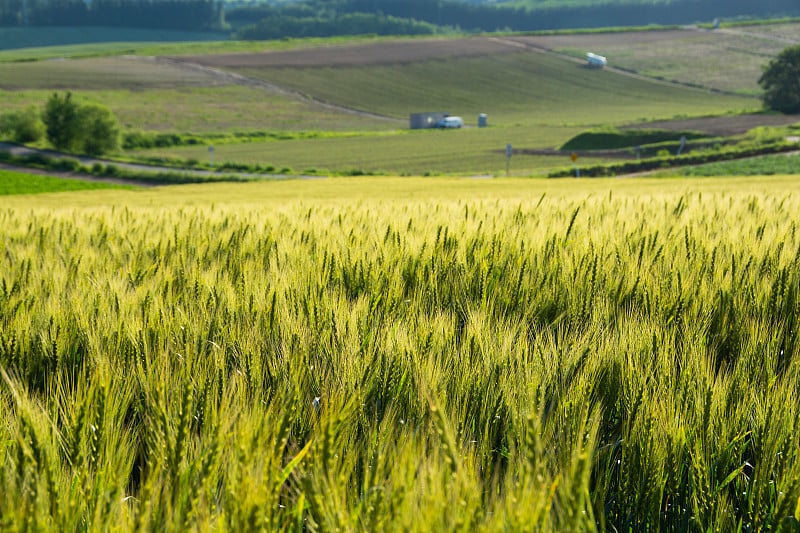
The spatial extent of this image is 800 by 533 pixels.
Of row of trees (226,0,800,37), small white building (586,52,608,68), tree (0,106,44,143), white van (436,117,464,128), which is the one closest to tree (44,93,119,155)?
tree (0,106,44,143)

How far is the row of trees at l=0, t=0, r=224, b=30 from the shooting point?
158375 millimetres

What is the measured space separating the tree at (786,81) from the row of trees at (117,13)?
5586 inches

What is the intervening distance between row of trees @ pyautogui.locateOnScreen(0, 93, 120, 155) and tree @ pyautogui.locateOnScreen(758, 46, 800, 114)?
56699 millimetres

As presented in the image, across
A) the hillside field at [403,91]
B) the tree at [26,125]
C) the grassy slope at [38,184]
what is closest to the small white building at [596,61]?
the hillside field at [403,91]

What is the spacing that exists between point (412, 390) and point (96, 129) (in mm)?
53922

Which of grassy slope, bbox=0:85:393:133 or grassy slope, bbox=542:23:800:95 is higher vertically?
grassy slope, bbox=542:23:800:95

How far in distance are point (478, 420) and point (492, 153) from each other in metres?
50.4

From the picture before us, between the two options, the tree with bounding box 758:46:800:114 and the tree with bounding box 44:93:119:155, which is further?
the tree with bounding box 758:46:800:114

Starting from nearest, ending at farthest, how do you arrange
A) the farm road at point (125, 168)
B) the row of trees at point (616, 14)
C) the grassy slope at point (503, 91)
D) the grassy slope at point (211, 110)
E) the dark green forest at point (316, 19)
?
the farm road at point (125, 168), the grassy slope at point (211, 110), the grassy slope at point (503, 91), the dark green forest at point (316, 19), the row of trees at point (616, 14)

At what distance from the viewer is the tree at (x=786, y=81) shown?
62.5 metres

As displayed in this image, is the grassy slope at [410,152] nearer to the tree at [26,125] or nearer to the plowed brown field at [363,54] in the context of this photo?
the tree at [26,125]

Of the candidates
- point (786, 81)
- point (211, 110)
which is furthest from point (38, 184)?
point (786, 81)

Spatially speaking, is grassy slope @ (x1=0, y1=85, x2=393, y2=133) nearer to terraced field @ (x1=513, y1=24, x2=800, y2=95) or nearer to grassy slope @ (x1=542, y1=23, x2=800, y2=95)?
terraced field @ (x1=513, y1=24, x2=800, y2=95)

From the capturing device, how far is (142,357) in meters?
1.78
